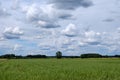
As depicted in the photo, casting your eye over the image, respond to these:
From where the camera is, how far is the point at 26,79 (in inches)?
720

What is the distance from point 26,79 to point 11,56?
15781 cm

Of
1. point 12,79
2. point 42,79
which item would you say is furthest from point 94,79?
point 12,79

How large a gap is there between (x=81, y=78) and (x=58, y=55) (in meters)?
164

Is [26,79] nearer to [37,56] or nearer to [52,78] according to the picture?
[52,78]

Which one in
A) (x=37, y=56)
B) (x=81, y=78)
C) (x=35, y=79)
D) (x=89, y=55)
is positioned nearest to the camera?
(x=35, y=79)

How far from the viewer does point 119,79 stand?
18.5 m

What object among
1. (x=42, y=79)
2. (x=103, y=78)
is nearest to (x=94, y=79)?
(x=103, y=78)

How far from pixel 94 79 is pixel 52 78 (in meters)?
2.75

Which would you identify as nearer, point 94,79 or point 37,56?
point 94,79

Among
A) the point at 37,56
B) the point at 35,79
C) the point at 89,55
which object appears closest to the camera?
the point at 35,79

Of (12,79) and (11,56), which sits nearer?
→ (12,79)

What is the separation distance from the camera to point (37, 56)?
178875 mm

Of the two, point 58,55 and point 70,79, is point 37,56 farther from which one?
point 70,79

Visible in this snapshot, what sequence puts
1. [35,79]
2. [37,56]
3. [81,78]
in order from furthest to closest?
[37,56] < [81,78] < [35,79]
